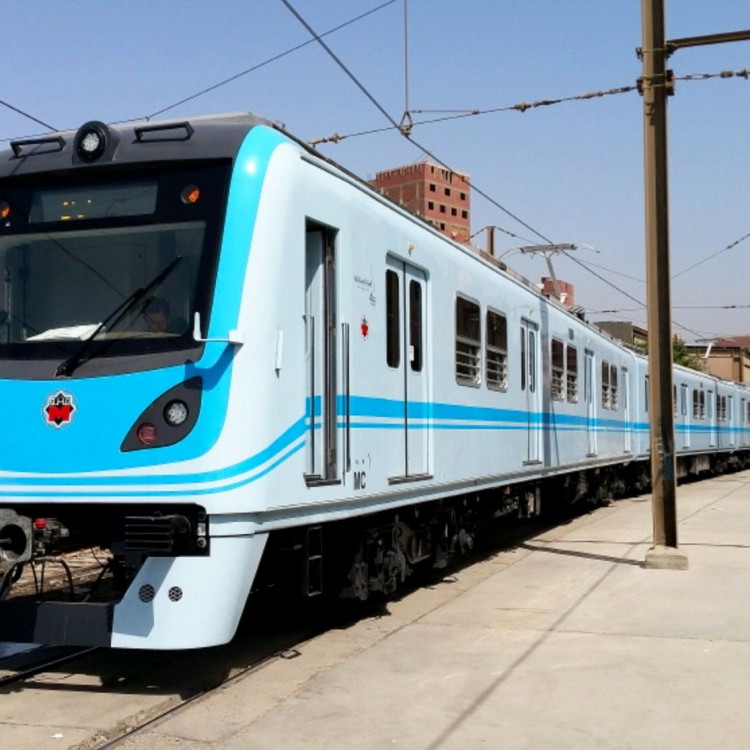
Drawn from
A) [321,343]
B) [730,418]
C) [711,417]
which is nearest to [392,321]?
[321,343]

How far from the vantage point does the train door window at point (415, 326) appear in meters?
8.69

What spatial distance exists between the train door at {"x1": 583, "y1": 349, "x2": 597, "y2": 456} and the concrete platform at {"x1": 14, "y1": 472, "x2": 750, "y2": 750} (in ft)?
19.6

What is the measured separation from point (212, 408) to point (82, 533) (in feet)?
4.00

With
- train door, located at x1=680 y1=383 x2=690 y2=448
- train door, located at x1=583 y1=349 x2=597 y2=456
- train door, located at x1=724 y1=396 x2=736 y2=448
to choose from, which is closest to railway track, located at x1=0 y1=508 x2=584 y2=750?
train door, located at x1=583 y1=349 x2=597 y2=456

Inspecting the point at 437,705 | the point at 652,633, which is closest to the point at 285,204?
the point at 437,705

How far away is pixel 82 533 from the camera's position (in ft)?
21.2

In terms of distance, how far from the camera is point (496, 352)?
11250mm

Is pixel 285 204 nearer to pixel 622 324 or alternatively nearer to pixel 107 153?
pixel 107 153

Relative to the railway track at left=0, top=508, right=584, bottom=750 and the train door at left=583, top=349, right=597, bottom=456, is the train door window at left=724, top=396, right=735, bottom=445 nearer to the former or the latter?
the train door at left=583, top=349, right=597, bottom=456

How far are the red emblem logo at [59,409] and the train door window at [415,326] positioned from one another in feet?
10.3

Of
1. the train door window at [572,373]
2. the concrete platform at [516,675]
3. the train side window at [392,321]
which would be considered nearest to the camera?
the concrete platform at [516,675]

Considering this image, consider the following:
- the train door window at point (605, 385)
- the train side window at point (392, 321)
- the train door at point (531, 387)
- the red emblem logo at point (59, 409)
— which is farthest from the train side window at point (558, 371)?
the red emblem logo at point (59, 409)

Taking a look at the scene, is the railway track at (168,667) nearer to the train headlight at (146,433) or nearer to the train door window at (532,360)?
the train headlight at (146,433)

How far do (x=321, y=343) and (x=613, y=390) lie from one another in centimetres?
1363
